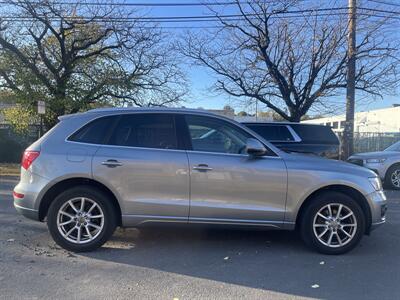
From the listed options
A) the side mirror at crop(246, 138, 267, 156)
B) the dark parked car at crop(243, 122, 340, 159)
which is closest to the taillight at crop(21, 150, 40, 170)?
the side mirror at crop(246, 138, 267, 156)

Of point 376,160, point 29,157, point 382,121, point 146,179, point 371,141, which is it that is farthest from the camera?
point 382,121

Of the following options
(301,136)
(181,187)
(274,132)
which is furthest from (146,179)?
(301,136)

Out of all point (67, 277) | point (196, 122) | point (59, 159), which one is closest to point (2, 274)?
point (67, 277)

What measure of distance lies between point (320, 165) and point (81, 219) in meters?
3.07

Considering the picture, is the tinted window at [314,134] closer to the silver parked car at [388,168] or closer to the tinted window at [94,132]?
the silver parked car at [388,168]

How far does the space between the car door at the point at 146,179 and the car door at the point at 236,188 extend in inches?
5.9

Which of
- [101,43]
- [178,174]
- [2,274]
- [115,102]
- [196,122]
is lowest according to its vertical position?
[2,274]

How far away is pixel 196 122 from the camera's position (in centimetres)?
586

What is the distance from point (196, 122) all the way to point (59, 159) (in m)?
1.78

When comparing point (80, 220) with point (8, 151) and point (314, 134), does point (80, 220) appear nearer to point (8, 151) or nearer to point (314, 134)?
point (314, 134)

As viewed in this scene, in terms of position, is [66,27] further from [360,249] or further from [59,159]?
[360,249]

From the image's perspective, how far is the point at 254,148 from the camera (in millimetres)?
5566

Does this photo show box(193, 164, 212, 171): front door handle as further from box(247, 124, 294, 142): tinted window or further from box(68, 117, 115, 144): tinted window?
box(247, 124, 294, 142): tinted window

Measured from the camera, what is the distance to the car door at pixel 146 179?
556cm
